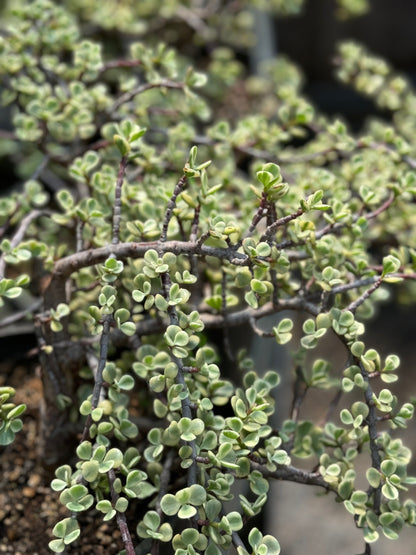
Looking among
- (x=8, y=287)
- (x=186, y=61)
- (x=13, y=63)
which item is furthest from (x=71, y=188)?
(x=8, y=287)

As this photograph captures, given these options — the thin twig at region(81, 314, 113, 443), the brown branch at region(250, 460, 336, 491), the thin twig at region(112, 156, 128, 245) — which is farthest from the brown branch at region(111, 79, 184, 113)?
the brown branch at region(250, 460, 336, 491)

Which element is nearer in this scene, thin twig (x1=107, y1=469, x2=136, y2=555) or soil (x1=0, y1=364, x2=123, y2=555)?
thin twig (x1=107, y1=469, x2=136, y2=555)

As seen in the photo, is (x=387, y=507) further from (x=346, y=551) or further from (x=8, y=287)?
(x=346, y=551)

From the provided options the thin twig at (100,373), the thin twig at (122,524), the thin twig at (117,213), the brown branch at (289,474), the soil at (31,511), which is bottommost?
the soil at (31,511)

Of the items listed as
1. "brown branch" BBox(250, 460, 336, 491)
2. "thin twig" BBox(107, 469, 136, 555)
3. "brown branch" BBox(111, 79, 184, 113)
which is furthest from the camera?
"brown branch" BBox(111, 79, 184, 113)

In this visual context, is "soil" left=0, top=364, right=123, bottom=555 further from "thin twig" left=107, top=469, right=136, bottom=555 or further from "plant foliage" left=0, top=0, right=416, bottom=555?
"thin twig" left=107, top=469, right=136, bottom=555

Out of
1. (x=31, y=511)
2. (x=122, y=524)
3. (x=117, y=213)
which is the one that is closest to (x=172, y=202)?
(x=117, y=213)

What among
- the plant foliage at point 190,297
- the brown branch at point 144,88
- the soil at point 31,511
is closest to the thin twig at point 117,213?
the plant foliage at point 190,297

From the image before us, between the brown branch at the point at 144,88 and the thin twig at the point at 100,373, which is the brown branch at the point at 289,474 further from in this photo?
the brown branch at the point at 144,88

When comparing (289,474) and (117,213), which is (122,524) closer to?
(289,474)
